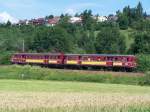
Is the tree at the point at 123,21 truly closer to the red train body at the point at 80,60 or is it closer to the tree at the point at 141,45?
the tree at the point at 141,45

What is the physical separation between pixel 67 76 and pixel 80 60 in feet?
54.7

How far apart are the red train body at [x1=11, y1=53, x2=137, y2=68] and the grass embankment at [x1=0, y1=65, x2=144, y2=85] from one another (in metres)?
11.5

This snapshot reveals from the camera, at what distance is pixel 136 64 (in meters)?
76.4

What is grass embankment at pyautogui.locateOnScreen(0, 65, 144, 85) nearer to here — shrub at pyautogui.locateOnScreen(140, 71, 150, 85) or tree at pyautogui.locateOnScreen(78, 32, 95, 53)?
shrub at pyautogui.locateOnScreen(140, 71, 150, 85)

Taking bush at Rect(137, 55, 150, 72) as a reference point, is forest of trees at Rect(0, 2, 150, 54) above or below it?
above

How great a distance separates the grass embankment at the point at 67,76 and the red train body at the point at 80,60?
11.5m

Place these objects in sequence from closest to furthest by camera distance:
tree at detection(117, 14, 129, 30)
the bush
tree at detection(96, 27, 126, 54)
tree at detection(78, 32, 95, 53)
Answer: the bush, tree at detection(96, 27, 126, 54), tree at detection(78, 32, 95, 53), tree at detection(117, 14, 129, 30)

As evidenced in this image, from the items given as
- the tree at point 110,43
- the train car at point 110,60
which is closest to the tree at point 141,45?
the tree at point 110,43

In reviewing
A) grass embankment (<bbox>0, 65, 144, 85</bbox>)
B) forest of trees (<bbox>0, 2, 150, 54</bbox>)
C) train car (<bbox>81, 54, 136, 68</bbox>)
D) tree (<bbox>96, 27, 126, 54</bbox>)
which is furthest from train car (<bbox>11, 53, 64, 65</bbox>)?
tree (<bbox>96, 27, 126, 54</bbox>)

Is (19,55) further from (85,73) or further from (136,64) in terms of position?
(85,73)

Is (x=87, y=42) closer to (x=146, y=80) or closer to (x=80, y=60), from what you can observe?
(x=80, y=60)

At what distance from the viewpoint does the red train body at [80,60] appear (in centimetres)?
7494

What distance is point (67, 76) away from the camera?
210 ft

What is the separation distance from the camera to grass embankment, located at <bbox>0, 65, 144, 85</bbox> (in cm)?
5908
